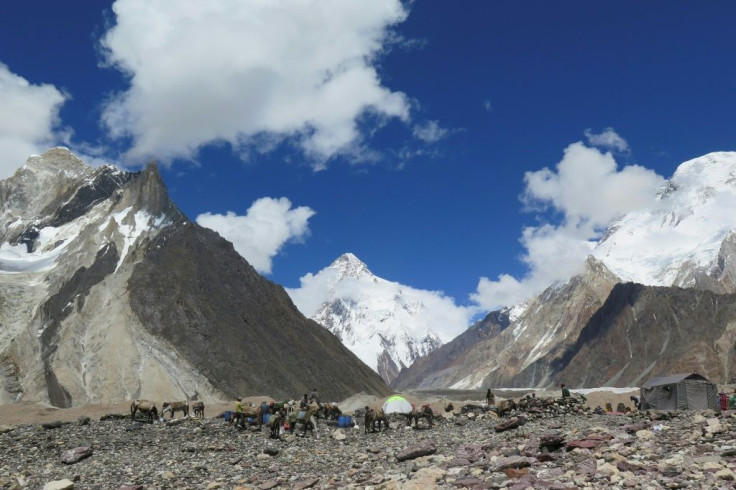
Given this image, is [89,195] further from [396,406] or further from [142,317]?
[396,406]


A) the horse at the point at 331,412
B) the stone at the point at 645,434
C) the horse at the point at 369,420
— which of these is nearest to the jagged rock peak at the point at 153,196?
the horse at the point at 331,412

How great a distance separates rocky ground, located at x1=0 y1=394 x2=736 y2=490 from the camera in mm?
16766

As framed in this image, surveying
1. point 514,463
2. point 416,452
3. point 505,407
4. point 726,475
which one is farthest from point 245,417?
point 726,475

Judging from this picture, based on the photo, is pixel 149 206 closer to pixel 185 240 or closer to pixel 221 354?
pixel 185 240

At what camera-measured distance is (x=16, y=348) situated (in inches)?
4198

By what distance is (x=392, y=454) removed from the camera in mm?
25312

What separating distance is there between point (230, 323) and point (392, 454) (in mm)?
100757

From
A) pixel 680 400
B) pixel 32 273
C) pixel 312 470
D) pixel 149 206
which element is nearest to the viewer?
pixel 312 470

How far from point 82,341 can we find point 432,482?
103 meters

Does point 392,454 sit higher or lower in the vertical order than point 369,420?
lower

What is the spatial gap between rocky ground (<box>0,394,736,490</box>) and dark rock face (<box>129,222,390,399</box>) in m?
69.4

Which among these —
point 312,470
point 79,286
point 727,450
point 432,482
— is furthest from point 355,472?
point 79,286

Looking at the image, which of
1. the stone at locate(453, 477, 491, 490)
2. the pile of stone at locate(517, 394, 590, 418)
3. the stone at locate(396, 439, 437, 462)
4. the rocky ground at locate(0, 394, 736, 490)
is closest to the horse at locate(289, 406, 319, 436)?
the rocky ground at locate(0, 394, 736, 490)

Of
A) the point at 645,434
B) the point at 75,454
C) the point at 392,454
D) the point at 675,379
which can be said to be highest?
the point at 675,379
